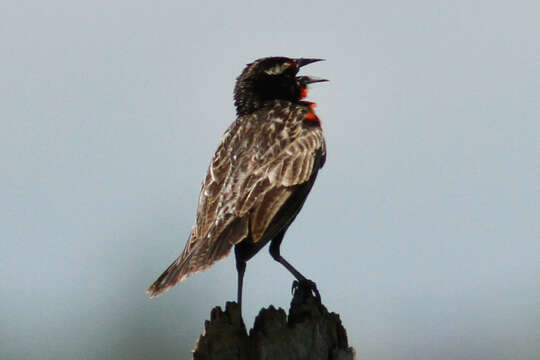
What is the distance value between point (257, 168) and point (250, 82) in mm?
1763

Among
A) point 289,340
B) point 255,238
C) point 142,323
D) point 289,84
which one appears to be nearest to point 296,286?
point 255,238

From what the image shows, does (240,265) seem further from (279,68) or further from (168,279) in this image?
(279,68)

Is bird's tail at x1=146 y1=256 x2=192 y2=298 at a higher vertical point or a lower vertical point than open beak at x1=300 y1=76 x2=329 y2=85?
lower

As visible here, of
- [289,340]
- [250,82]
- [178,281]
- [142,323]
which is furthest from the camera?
[142,323]

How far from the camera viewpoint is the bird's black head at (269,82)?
12.1 metres

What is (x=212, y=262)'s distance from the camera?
937 cm

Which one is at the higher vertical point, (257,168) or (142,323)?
(257,168)

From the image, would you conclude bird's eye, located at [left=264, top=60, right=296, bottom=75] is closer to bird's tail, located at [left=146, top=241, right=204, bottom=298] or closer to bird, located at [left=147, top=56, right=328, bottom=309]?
bird, located at [left=147, top=56, right=328, bottom=309]

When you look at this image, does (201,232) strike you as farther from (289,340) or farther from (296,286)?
(289,340)

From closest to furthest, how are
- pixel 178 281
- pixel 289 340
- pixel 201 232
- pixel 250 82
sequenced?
pixel 289 340 < pixel 178 281 < pixel 201 232 < pixel 250 82

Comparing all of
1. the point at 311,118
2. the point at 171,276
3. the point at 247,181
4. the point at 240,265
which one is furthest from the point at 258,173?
the point at 171,276

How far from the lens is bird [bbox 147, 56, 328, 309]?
966cm

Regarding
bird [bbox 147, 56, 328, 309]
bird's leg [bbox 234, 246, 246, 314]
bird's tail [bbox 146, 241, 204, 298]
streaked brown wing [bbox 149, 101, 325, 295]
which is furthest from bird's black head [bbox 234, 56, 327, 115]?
bird's tail [bbox 146, 241, 204, 298]

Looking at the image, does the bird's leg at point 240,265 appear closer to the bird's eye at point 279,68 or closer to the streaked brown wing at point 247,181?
the streaked brown wing at point 247,181
